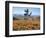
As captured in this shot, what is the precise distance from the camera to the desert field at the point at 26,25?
173 cm

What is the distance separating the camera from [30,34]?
5.86 feet

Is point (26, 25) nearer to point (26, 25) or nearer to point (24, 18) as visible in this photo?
point (26, 25)

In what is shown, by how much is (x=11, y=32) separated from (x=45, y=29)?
1.90ft

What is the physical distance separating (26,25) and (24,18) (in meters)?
0.12

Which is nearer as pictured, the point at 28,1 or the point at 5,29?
the point at 5,29

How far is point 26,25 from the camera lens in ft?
5.82

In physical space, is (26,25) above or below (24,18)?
below

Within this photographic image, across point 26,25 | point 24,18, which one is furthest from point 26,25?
point 24,18

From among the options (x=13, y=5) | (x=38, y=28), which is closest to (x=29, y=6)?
(x=13, y=5)

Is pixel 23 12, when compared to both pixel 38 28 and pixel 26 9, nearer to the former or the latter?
pixel 26 9

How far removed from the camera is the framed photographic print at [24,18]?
5.57 feet

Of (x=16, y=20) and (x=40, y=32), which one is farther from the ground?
(x=16, y=20)

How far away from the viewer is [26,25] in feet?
5.82

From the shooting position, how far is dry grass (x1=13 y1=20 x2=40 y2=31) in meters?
1.73
